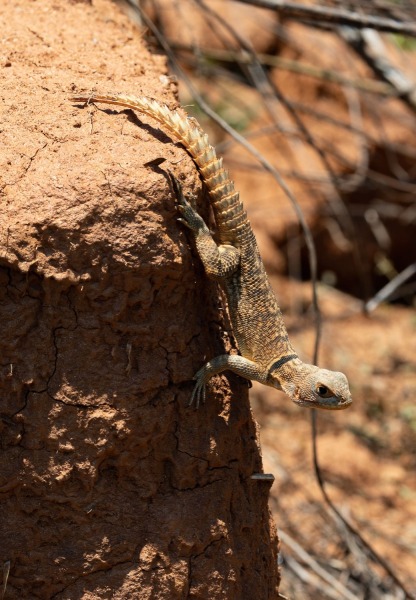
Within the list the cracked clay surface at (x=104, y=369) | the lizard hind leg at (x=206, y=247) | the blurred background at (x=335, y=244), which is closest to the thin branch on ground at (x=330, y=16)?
the blurred background at (x=335, y=244)

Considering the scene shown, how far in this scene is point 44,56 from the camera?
130 inches

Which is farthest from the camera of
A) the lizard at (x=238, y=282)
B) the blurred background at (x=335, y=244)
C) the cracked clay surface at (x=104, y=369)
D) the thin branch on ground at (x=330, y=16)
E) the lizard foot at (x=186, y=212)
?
the blurred background at (x=335, y=244)

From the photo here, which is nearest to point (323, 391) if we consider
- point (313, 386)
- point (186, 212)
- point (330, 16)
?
point (313, 386)

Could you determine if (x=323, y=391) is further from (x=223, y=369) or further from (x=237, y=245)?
(x=237, y=245)

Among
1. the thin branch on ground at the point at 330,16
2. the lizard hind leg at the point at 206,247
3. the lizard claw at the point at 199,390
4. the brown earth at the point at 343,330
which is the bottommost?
the brown earth at the point at 343,330

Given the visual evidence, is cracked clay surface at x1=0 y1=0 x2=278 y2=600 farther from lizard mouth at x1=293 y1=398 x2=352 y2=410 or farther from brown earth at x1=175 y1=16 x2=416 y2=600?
brown earth at x1=175 y1=16 x2=416 y2=600

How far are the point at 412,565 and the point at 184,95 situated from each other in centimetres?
511

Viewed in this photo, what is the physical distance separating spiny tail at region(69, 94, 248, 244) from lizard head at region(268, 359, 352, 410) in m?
Answer: 0.68

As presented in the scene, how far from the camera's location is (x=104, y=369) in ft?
9.55

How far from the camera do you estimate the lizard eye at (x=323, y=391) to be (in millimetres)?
3617

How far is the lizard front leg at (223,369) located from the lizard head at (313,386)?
0.22 meters

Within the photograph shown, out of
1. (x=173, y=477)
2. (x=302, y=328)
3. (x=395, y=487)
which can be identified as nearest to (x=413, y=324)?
(x=302, y=328)

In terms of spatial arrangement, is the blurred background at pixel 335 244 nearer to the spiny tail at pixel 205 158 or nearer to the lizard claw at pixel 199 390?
the spiny tail at pixel 205 158

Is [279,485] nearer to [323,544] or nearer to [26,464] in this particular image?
[323,544]
